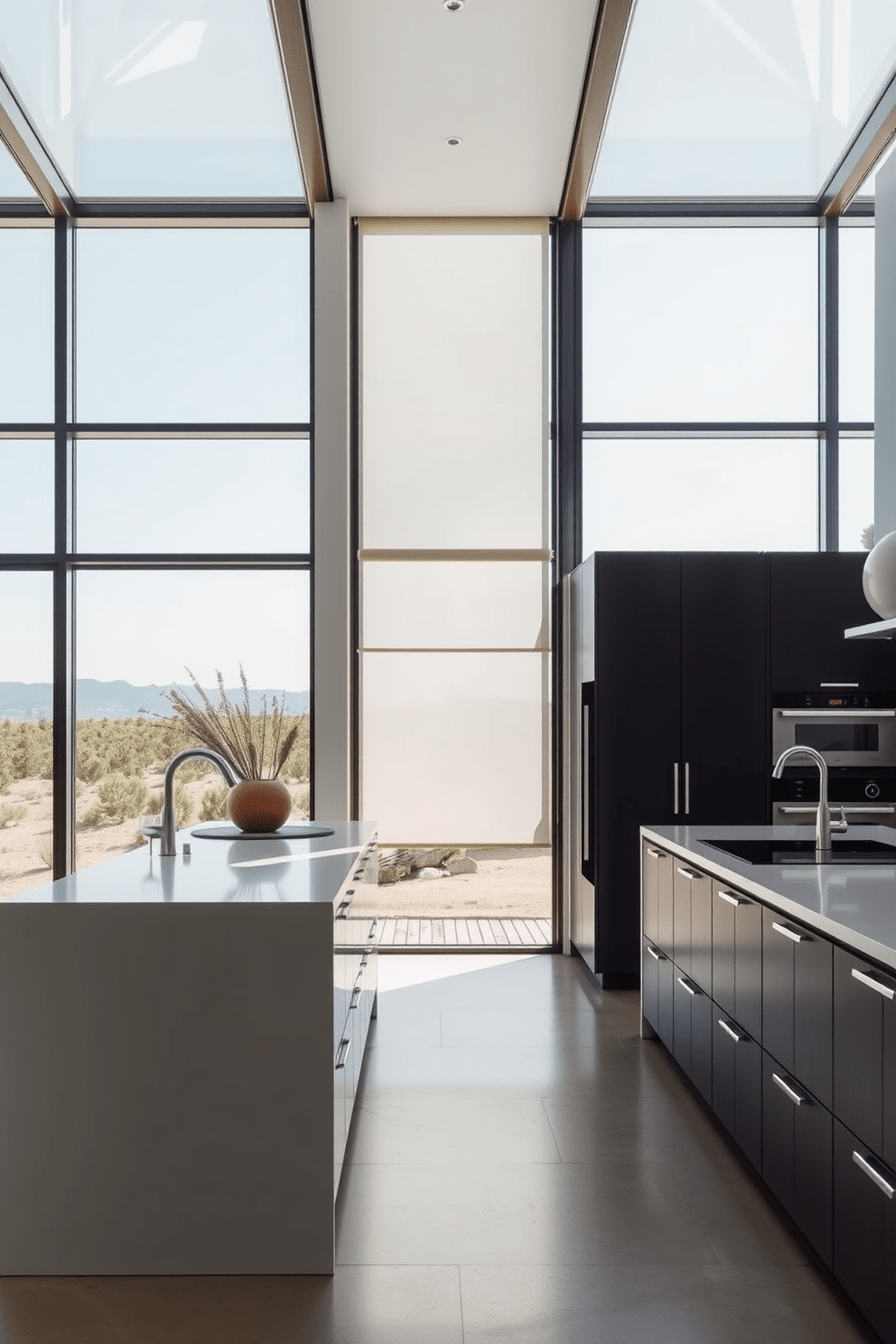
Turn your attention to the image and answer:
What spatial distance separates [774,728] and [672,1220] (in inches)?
115

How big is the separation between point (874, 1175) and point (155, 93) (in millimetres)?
5126

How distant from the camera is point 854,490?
600 centimetres

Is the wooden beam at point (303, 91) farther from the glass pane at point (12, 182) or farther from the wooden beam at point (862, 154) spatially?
the wooden beam at point (862, 154)

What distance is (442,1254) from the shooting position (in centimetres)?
256

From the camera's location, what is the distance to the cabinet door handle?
243cm

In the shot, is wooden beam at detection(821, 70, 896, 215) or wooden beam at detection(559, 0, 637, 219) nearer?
wooden beam at detection(559, 0, 637, 219)

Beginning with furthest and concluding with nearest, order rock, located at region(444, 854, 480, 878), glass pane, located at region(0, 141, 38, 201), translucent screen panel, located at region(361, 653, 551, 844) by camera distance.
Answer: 1. rock, located at region(444, 854, 480, 878)
2. translucent screen panel, located at region(361, 653, 551, 844)
3. glass pane, located at region(0, 141, 38, 201)

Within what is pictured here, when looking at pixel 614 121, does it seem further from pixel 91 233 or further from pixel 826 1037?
pixel 826 1037

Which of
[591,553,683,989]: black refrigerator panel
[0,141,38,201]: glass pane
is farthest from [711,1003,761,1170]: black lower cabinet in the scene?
[0,141,38,201]: glass pane

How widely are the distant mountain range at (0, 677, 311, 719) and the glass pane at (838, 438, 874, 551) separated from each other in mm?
3051

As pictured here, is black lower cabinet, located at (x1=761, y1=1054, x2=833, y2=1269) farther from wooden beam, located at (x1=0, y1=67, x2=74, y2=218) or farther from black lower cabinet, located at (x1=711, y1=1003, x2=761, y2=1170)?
wooden beam, located at (x1=0, y1=67, x2=74, y2=218)

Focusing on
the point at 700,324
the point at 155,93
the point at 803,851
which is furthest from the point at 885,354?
the point at 155,93

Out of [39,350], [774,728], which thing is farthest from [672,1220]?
[39,350]

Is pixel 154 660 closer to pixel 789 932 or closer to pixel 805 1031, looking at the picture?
pixel 789 932
